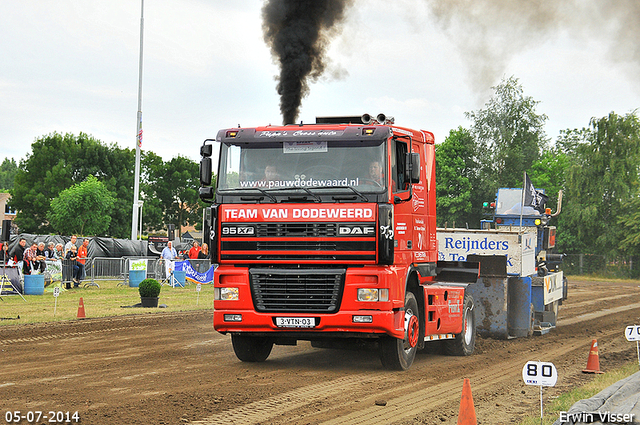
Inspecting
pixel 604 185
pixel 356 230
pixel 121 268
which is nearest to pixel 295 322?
pixel 356 230

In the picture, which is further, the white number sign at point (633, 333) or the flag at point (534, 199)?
the flag at point (534, 199)

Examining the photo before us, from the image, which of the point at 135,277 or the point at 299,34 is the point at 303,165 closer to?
the point at 299,34

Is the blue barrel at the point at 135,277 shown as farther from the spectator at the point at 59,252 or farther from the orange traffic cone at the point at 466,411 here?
the orange traffic cone at the point at 466,411

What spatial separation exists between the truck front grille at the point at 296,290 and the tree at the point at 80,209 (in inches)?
2595

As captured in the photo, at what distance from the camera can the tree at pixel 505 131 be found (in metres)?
68.1

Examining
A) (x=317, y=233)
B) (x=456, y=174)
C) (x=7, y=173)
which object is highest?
(x=7, y=173)

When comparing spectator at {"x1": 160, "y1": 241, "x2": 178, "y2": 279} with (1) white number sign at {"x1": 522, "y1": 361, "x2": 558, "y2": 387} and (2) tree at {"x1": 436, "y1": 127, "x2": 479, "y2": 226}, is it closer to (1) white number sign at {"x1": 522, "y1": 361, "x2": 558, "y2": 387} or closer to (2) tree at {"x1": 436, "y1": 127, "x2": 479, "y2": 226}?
(1) white number sign at {"x1": 522, "y1": 361, "x2": 558, "y2": 387}

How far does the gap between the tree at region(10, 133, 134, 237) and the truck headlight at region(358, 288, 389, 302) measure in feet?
235

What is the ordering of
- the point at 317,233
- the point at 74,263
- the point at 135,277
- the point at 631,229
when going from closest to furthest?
1. the point at 317,233
2. the point at 74,263
3. the point at 135,277
4. the point at 631,229

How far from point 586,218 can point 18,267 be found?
42977mm

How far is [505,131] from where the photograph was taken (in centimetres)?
6812

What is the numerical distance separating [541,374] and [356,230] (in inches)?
127

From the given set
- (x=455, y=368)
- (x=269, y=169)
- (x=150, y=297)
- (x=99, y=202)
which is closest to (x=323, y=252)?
(x=269, y=169)

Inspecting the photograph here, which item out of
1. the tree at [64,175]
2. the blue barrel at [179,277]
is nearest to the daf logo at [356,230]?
the blue barrel at [179,277]
